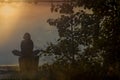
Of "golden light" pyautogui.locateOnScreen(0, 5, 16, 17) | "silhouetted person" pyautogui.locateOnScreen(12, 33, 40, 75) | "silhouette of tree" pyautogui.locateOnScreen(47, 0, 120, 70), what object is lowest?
"silhouetted person" pyautogui.locateOnScreen(12, 33, 40, 75)

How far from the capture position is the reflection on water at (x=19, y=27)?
23656 mm

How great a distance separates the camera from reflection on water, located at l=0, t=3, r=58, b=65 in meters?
23.7

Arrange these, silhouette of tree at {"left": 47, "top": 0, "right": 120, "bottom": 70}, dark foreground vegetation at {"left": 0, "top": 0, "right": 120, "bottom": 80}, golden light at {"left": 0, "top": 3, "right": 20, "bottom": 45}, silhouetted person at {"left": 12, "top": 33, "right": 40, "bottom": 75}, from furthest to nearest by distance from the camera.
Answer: golden light at {"left": 0, "top": 3, "right": 20, "bottom": 45}
silhouetted person at {"left": 12, "top": 33, "right": 40, "bottom": 75}
silhouette of tree at {"left": 47, "top": 0, "right": 120, "bottom": 70}
dark foreground vegetation at {"left": 0, "top": 0, "right": 120, "bottom": 80}

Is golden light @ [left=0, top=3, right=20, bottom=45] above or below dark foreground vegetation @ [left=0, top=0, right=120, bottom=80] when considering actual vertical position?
above

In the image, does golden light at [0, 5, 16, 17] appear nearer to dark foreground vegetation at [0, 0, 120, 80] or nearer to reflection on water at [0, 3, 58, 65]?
reflection on water at [0, 3, 58, 65]

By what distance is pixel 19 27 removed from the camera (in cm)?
2984

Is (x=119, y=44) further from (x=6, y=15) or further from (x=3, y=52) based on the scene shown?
(x=6, y=15)

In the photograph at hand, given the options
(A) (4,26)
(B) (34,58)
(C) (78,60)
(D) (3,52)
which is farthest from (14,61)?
(A) (4,26)

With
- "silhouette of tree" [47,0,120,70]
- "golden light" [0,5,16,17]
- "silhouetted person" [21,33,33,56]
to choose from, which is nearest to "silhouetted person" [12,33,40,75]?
"silhouetted person" [21,33,33,56]

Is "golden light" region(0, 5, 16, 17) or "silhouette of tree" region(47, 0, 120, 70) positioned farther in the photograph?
"golden light" region(0, 5, 16, 17)

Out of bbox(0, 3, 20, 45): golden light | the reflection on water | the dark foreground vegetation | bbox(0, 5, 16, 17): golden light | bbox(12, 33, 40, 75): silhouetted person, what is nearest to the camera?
the dark foreground vegetation

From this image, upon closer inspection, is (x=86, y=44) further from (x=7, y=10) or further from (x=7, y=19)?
(x=7, y=10)

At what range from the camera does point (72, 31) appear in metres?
15.1

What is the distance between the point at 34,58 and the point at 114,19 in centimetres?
297
